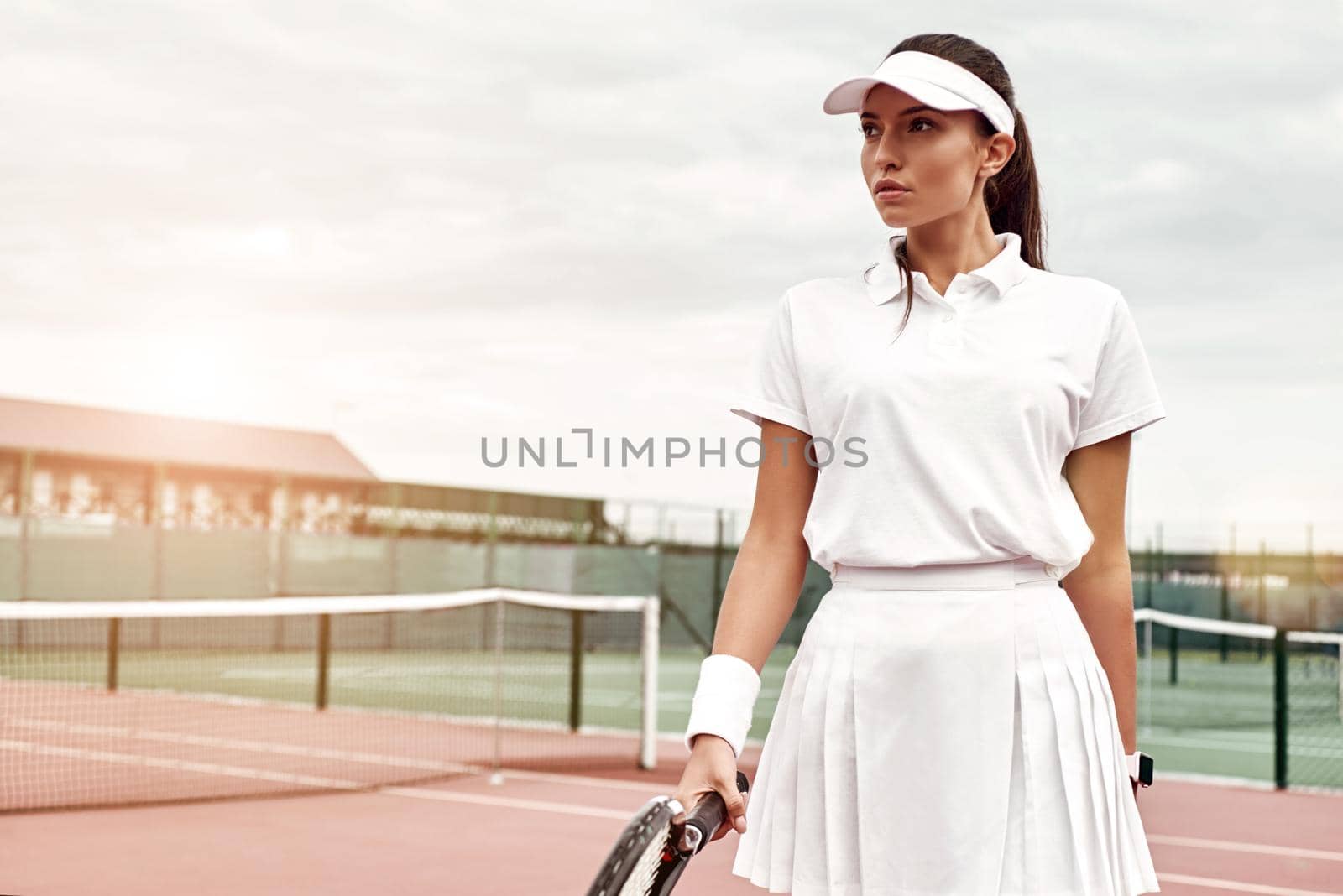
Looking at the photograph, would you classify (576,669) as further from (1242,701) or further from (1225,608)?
(1225,608)

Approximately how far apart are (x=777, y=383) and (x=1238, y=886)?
5305 millimetres

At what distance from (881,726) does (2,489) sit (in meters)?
27.4

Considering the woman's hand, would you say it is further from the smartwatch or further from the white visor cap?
the white visor cap

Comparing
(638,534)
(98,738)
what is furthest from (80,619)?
(98,738)

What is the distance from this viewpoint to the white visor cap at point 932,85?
167cm

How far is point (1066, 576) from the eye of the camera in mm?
1811

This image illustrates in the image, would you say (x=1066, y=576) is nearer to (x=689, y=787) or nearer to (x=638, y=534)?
(x=689, y=787)

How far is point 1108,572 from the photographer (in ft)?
5.89

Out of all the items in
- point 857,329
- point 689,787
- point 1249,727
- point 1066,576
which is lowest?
point 1249,727

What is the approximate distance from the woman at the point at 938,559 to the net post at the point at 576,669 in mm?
8942

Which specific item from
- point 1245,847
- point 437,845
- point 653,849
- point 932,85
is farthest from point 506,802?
point 653,849

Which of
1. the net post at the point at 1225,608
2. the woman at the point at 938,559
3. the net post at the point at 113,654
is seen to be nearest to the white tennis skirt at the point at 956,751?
the woman at the point at 938,559

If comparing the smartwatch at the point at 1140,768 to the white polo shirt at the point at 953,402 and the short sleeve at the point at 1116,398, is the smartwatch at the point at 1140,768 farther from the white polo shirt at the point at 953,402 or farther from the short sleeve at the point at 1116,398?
the short sleeve at the point at 1116,398

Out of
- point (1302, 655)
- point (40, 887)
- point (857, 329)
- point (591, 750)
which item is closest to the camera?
point (857, 329)
